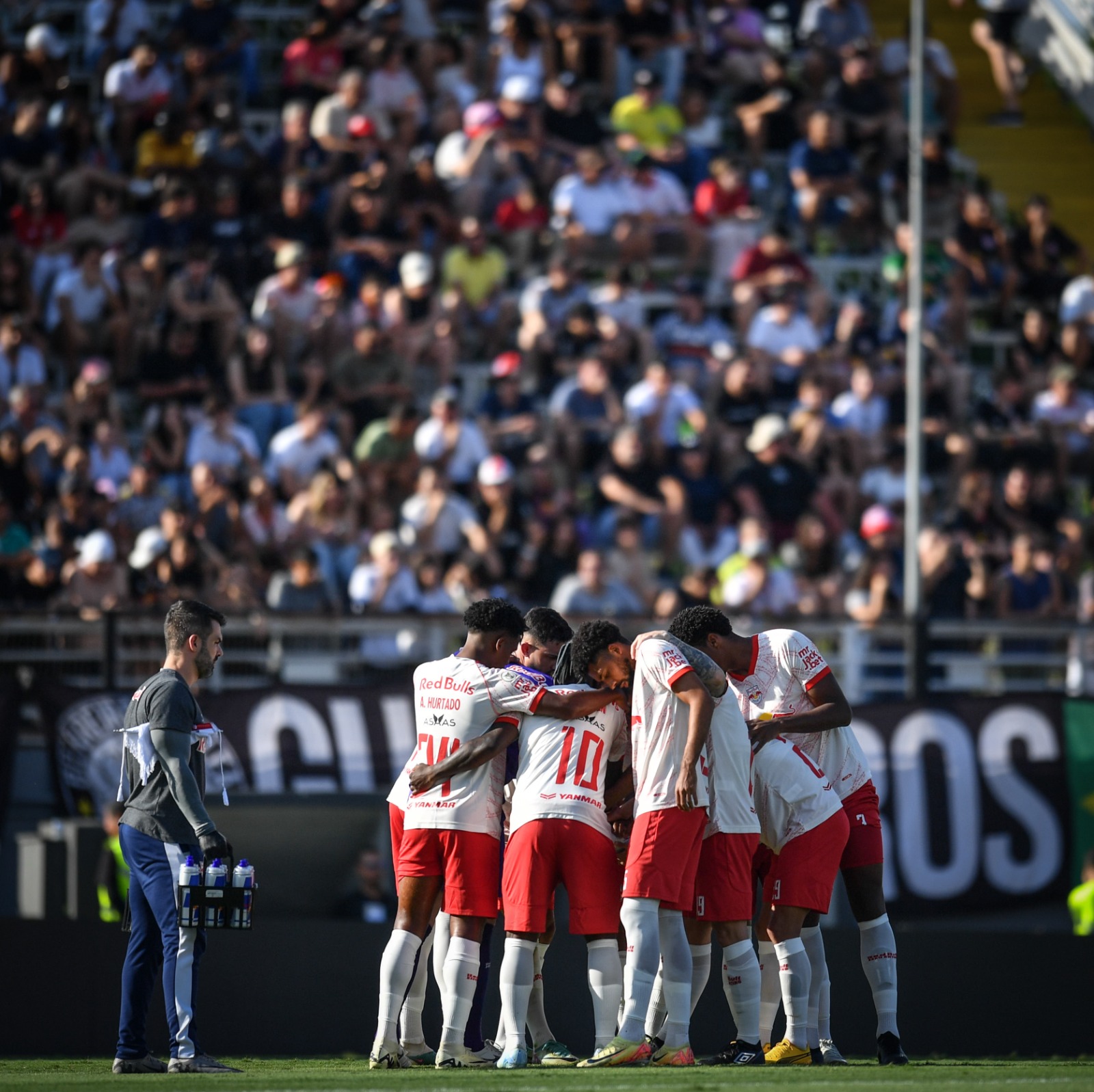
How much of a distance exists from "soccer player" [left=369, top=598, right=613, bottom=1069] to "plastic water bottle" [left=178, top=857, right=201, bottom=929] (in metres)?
0.84

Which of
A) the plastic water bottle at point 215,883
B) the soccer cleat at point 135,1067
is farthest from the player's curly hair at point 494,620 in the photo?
the soccer cleat at point 135,1067

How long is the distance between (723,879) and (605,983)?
2.23 ft

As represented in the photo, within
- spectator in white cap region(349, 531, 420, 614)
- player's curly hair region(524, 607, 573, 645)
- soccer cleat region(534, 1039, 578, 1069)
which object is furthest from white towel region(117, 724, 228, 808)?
spectator in white cap region(349, 531, 420, 614)

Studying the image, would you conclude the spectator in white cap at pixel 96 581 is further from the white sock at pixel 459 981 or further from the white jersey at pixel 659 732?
the white jersey at pixel 659 732

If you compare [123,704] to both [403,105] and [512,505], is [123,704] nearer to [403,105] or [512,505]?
[512,505]

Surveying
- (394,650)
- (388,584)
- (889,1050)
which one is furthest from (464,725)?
(388,584)

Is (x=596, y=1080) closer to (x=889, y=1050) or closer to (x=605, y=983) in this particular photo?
(x=605, y=983)

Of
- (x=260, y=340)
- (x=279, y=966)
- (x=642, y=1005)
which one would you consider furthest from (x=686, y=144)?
(x=642, y=1005)

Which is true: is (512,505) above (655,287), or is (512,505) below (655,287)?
below

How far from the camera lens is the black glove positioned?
846 centimetres

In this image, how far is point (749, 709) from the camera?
932cm

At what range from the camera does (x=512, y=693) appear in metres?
8.89

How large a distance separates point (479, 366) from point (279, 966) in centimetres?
854

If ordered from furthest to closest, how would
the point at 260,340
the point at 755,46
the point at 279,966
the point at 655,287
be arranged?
the point at 755,46
the point at 655,287
the point at 260,340
the point at 279,966
